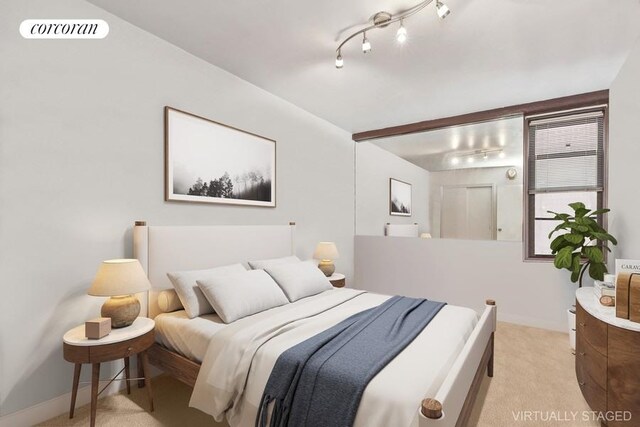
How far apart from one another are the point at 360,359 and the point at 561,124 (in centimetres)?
388

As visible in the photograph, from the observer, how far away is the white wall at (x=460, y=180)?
398cm

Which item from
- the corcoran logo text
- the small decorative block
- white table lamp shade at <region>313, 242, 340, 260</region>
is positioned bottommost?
the small decorative block

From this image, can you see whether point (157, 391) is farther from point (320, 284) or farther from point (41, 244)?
point (320, 284)

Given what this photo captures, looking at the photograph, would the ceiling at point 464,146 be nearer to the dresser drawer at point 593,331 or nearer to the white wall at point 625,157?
the white wall at point 625,157

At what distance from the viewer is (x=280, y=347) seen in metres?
1.72

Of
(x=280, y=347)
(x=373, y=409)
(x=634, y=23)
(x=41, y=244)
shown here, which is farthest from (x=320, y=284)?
(x=634, y=23)

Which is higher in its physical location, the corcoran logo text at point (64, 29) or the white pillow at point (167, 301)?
the corcoran logo text at point (64, 29)

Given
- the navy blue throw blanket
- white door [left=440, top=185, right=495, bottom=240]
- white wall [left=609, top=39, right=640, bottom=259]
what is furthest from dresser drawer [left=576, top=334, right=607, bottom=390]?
white door [left=440, top=185, right=495, bottom=240]

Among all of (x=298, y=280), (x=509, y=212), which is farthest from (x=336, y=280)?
(x=509, y=212)

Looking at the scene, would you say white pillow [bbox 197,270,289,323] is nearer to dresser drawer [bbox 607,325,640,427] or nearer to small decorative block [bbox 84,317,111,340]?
small decorative block [bbox 84,317,111,340]

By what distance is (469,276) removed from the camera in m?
4.20

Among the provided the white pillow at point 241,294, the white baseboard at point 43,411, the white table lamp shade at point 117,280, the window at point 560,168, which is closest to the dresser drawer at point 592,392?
the window at point 560,168

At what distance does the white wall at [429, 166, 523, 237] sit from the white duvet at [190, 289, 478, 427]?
232cm

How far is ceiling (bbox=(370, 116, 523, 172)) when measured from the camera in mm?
3977
